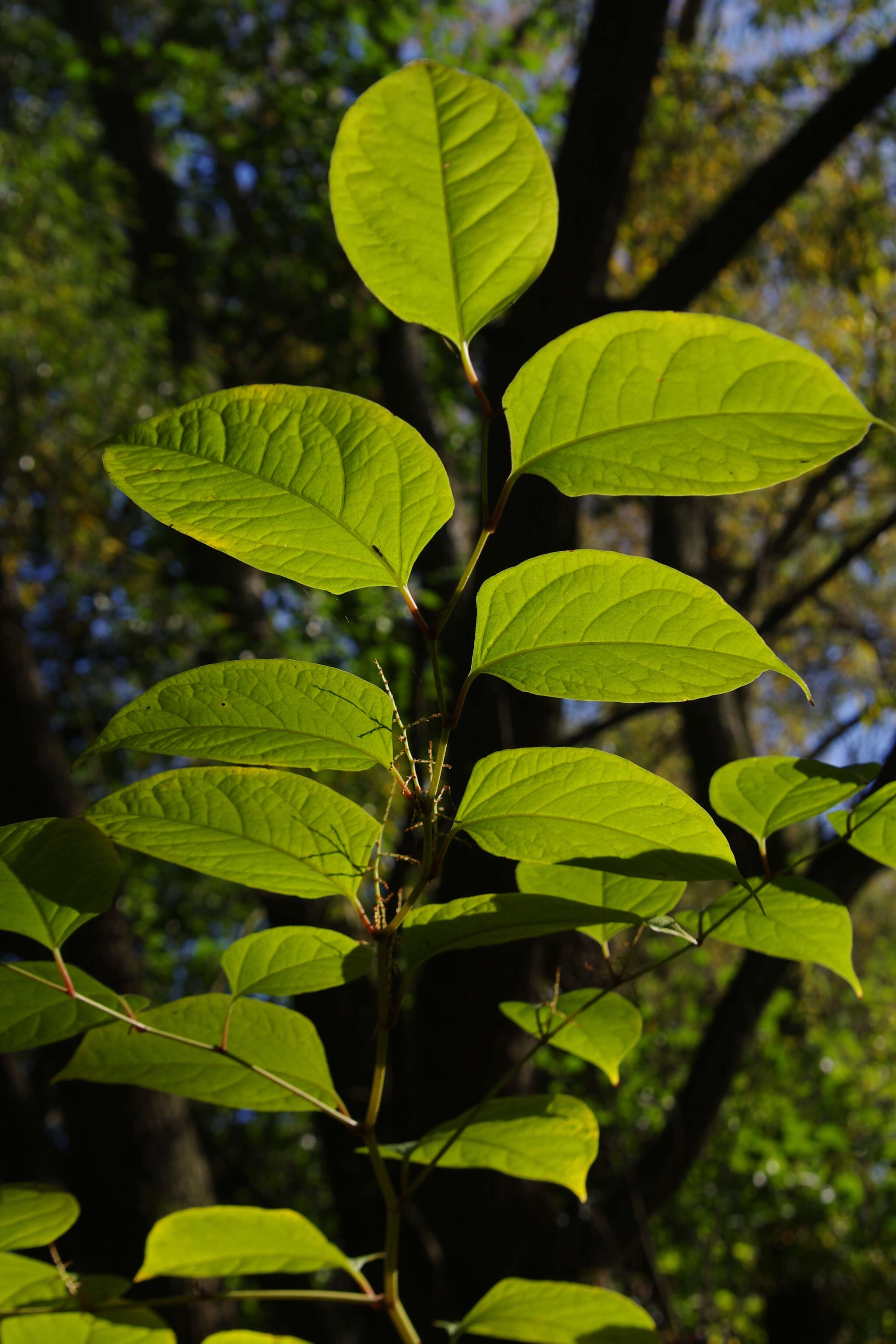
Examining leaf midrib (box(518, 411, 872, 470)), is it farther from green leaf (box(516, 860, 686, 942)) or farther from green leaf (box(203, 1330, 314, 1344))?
green leaf (box(203, 1330, 314, 1344))

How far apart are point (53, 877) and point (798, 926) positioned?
0.35 meters

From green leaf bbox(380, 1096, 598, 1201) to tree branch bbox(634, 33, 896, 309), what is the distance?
2.02 metres

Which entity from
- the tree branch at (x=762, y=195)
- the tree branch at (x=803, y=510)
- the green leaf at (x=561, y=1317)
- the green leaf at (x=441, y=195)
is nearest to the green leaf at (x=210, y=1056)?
the green leaf at (x=561, y=1317)

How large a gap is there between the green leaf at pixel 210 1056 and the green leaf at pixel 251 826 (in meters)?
0.07

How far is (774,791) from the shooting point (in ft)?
1.57

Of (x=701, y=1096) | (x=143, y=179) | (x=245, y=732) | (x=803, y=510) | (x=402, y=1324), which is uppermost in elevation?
(x=143, y=179)

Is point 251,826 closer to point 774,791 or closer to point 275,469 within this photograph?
point 275,469

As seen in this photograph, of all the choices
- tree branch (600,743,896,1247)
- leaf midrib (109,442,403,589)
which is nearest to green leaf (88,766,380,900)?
leaf midrib (109,442,403,589)

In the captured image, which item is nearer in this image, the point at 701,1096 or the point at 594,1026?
the point at 594,1026

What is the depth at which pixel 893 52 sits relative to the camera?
2.11m

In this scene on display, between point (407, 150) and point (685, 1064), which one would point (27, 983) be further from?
point (685, 1064)

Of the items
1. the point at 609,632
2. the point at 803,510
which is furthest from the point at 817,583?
the point at 803,510

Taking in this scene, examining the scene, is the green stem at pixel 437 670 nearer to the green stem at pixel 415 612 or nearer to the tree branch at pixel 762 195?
the green stem at pixel 415 612

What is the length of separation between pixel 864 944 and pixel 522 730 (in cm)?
707
